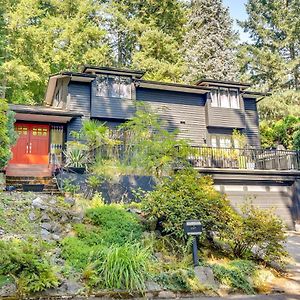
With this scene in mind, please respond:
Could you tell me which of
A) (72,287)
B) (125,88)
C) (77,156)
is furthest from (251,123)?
(72,287)

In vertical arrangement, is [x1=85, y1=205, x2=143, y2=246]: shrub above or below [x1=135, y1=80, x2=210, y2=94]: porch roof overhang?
below

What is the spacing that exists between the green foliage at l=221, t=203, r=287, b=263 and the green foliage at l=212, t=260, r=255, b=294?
59cm

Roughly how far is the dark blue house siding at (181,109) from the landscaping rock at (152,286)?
13612 millimetres

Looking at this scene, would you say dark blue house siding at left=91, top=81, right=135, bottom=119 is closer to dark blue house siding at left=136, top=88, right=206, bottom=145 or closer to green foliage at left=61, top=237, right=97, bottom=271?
dark blue house siding at left=136, top=88, right=206, bottom=145

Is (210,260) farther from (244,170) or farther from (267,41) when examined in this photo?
(267,41)

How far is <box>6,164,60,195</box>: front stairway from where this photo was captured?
13328 mm

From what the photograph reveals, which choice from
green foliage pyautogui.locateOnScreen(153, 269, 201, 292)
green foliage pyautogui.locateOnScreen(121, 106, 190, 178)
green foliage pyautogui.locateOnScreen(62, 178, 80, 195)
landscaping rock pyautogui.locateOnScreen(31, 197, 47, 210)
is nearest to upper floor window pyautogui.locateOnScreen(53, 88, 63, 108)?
green foliage pyautogui.locateOnScreen(121, 106, 190, 178)

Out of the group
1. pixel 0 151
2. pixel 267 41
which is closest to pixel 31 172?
pixel 0 151

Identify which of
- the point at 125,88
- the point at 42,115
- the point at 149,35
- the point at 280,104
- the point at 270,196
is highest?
the point at 149,35

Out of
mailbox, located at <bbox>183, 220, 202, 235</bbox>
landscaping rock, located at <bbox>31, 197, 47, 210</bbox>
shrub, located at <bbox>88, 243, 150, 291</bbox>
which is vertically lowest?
shrub, located at <bbox>88, 243, 150, 291</bbox>

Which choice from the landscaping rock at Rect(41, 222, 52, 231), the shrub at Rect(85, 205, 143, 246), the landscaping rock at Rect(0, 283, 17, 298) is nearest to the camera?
the landscaping rock at Rect(0, 283, 17, 298)

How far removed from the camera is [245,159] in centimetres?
1628

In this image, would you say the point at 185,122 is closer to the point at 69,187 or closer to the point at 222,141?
the point at 222,141

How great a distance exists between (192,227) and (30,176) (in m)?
9.92
